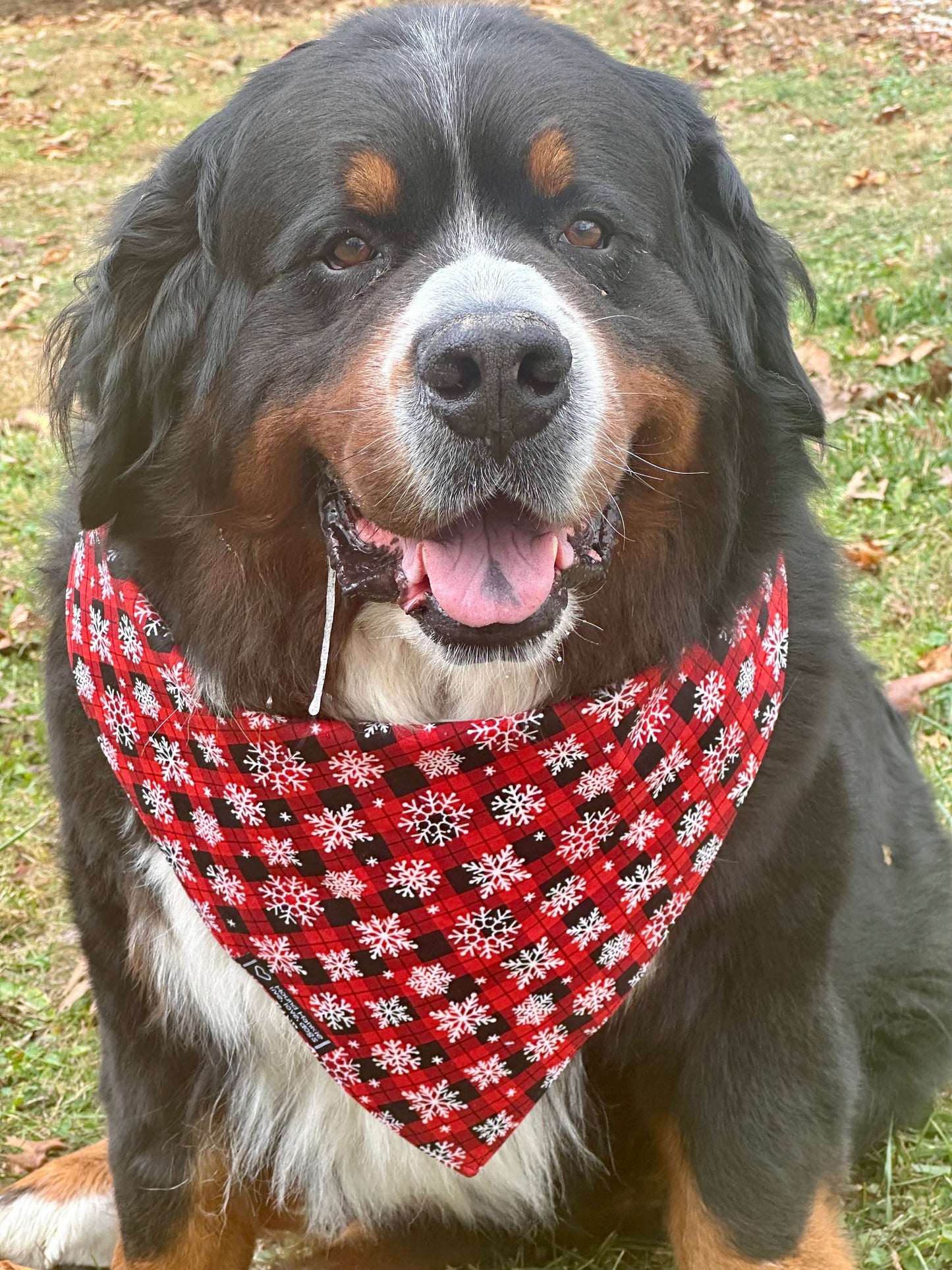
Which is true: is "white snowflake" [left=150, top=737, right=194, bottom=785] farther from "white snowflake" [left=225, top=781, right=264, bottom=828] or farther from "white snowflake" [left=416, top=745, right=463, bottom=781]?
"white snowflake" [left=416, top=745, right=463, bottom=781]

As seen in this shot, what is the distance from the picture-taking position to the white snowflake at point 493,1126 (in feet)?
7.78

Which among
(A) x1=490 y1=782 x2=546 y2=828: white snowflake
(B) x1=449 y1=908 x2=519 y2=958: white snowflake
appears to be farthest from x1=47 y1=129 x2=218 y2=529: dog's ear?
(B) x1=449 y1=908 x2=519 y2=958: white snowflake

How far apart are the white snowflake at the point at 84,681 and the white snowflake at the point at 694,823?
0.98m

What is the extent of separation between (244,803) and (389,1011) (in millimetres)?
431

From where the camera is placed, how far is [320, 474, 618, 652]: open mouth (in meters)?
2.03

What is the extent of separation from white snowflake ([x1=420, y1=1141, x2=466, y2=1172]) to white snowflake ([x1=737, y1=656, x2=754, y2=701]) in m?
0.90

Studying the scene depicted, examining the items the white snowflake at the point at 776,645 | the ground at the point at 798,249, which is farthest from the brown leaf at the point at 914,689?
the white snowflake at the point at 776,645

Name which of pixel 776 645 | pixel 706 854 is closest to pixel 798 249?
pixel 776 645

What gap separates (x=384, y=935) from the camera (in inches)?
90.8

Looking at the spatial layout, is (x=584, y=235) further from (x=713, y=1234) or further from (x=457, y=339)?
(x=713, y=1234)

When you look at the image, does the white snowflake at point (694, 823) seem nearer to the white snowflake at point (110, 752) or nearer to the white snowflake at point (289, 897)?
the white snowflake at point (289, 897)

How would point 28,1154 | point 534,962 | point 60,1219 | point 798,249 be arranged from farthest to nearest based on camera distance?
point 798,249
point 28,1154
point 60,1219
point 534,962

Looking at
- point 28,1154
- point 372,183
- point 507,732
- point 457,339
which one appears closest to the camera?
point 457,339

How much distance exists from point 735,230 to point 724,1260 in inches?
65.9
